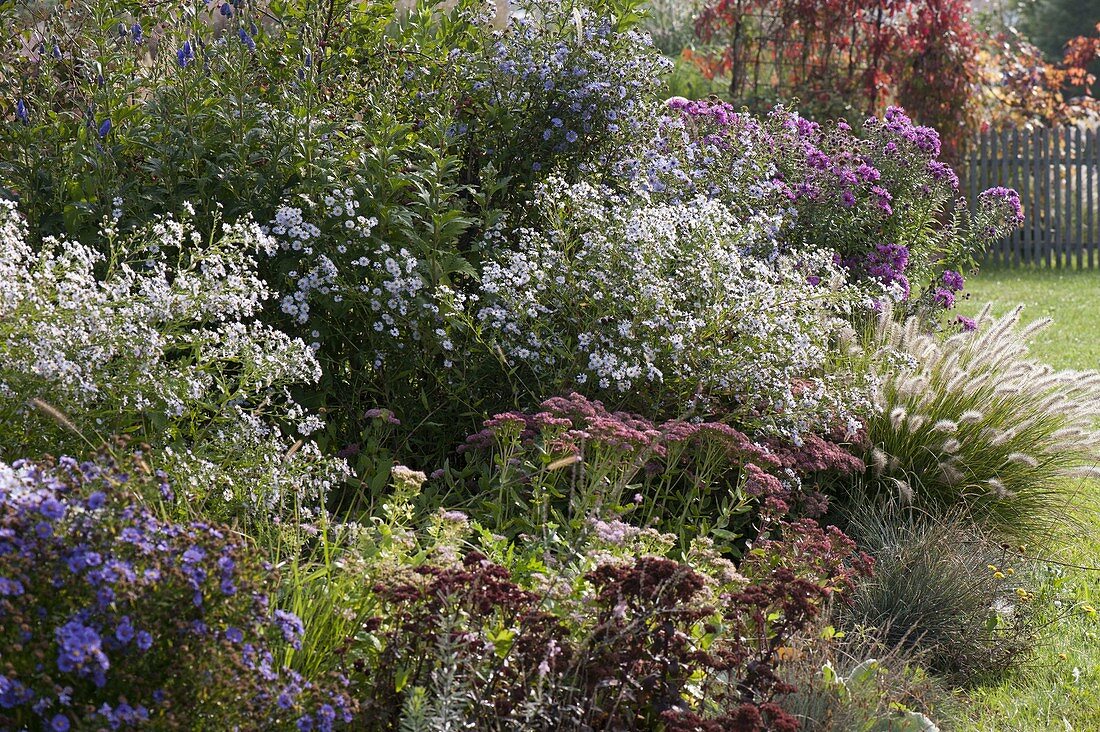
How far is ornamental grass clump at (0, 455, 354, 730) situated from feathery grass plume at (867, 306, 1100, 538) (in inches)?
124

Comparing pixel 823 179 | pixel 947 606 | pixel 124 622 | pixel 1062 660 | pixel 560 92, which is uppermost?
pixel 560 92

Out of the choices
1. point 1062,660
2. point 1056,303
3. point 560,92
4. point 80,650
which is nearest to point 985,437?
point 1062,660

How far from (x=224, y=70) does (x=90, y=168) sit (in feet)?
2.43

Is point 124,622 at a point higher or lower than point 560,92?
lower

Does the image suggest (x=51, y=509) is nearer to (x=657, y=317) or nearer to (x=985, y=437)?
(x=657, y=317)

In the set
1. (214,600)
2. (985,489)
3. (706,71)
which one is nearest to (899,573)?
(985,489)

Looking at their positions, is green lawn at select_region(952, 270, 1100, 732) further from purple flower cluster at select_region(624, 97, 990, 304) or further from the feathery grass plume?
purple flower cluster at select_region(624, 97, 990, 304)

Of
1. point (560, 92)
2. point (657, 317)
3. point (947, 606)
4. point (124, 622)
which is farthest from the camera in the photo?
point (560, 92)

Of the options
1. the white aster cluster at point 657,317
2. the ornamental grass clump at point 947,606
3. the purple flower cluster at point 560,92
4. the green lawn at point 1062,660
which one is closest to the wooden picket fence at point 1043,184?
the green lawn at point 1062,660

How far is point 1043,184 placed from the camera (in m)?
14.8

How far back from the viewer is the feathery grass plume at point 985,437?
15.8ft

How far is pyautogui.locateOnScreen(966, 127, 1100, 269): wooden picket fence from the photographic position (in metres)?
14.2

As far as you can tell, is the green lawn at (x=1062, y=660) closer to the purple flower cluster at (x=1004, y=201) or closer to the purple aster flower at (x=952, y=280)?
the purple aster flower at (x=952, y=280)

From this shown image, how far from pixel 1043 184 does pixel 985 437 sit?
11.2m
